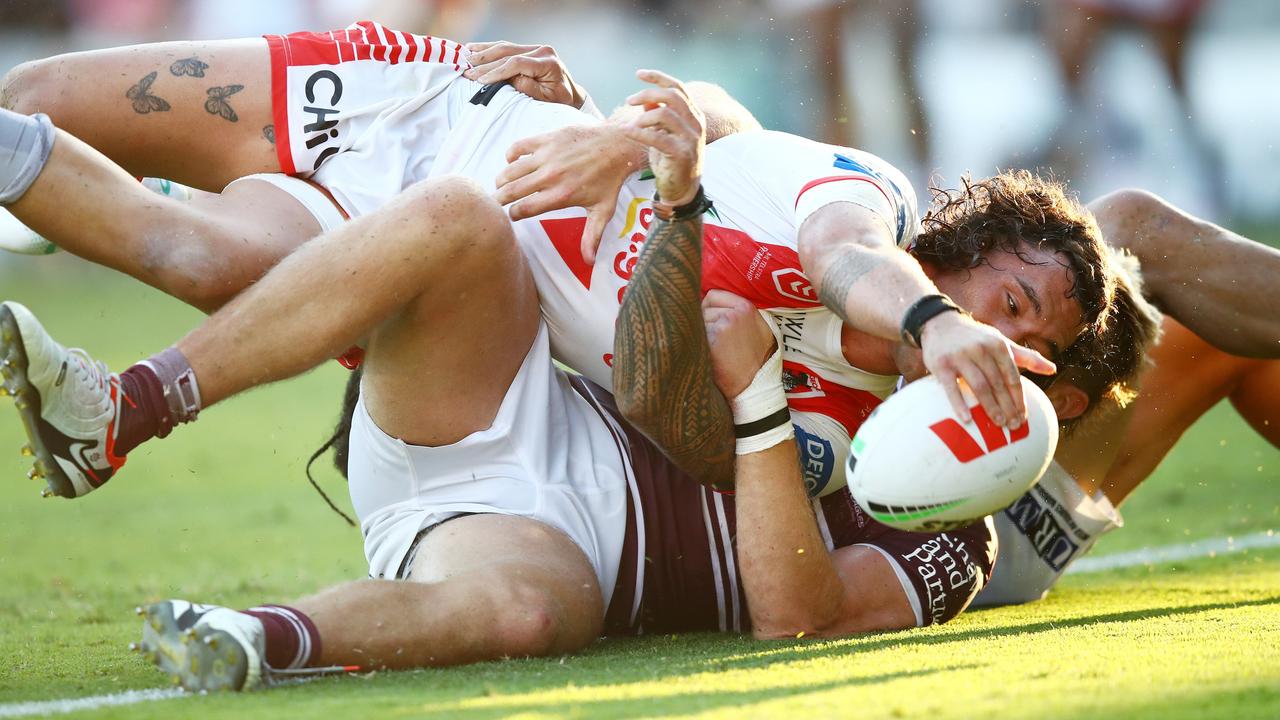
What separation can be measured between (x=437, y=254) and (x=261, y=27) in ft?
40.5

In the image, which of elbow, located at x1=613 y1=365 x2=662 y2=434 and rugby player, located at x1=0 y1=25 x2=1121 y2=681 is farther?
elbow, located at x1=613 y1=365 x2=662 y2=434

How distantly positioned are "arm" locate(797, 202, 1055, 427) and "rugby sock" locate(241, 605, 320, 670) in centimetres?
144

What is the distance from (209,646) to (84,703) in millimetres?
390

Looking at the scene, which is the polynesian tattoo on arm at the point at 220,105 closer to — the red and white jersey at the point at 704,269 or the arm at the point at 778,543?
the red and white jersey at the point at 704,269

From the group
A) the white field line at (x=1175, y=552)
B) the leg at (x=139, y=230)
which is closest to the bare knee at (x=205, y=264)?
the leg at (x=139, y=230)

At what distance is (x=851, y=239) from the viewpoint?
3.64 meters

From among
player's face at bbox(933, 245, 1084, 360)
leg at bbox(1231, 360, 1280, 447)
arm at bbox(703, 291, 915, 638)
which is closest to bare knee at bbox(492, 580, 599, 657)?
arm at bbox(703, 291, 915, 638)

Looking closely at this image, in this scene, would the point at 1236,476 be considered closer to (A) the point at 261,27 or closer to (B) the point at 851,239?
(B) the point at 851,239

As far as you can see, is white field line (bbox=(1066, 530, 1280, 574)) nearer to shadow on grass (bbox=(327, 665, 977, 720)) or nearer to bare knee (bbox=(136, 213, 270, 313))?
shadow on grass (bbox=(327, 665, 977, 720))

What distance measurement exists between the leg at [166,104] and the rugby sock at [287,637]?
1684 mm

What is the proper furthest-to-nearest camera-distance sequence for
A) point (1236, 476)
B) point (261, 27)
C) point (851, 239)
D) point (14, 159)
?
point (261, 27)
point (1236, 476)
point (851, 239)
point (14, 159)

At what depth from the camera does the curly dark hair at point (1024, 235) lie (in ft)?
13.6

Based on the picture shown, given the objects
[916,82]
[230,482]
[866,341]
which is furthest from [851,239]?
[916,82]

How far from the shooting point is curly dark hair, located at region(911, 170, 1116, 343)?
415 cm
